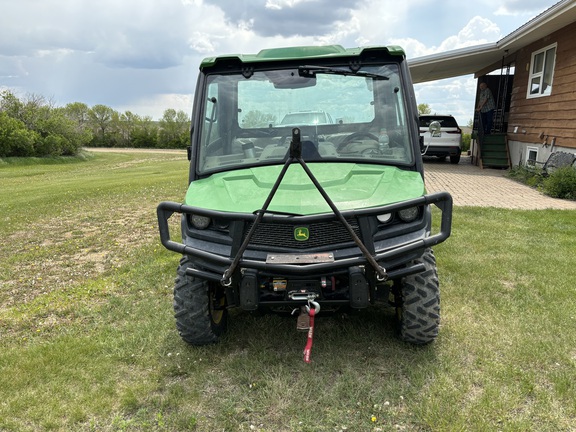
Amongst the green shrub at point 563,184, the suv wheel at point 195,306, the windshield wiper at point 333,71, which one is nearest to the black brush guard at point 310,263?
the suv wheel at point 195,306

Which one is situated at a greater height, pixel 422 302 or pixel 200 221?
pixel 200 221

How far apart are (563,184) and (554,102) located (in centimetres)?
368

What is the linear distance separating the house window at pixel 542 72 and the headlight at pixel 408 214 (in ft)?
37.4

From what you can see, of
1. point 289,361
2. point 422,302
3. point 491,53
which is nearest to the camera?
point 422,302

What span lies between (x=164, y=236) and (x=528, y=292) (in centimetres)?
352

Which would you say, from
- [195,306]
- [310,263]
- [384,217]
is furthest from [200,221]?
[384,217]

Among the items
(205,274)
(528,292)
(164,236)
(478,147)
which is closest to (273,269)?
(205,274)

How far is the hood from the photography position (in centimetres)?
287

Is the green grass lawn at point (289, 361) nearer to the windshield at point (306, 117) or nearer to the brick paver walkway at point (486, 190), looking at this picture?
the windshield at point (306, 117)

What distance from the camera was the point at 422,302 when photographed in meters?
3.22

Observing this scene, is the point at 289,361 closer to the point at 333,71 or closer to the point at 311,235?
the point at 311,235

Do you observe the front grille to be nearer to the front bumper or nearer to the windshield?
the front bumper

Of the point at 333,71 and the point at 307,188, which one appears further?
the point at 333,71

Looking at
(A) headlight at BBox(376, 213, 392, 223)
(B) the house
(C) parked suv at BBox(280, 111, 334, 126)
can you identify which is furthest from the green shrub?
(A) headlight at BBox(376, 213, 392, 223)
